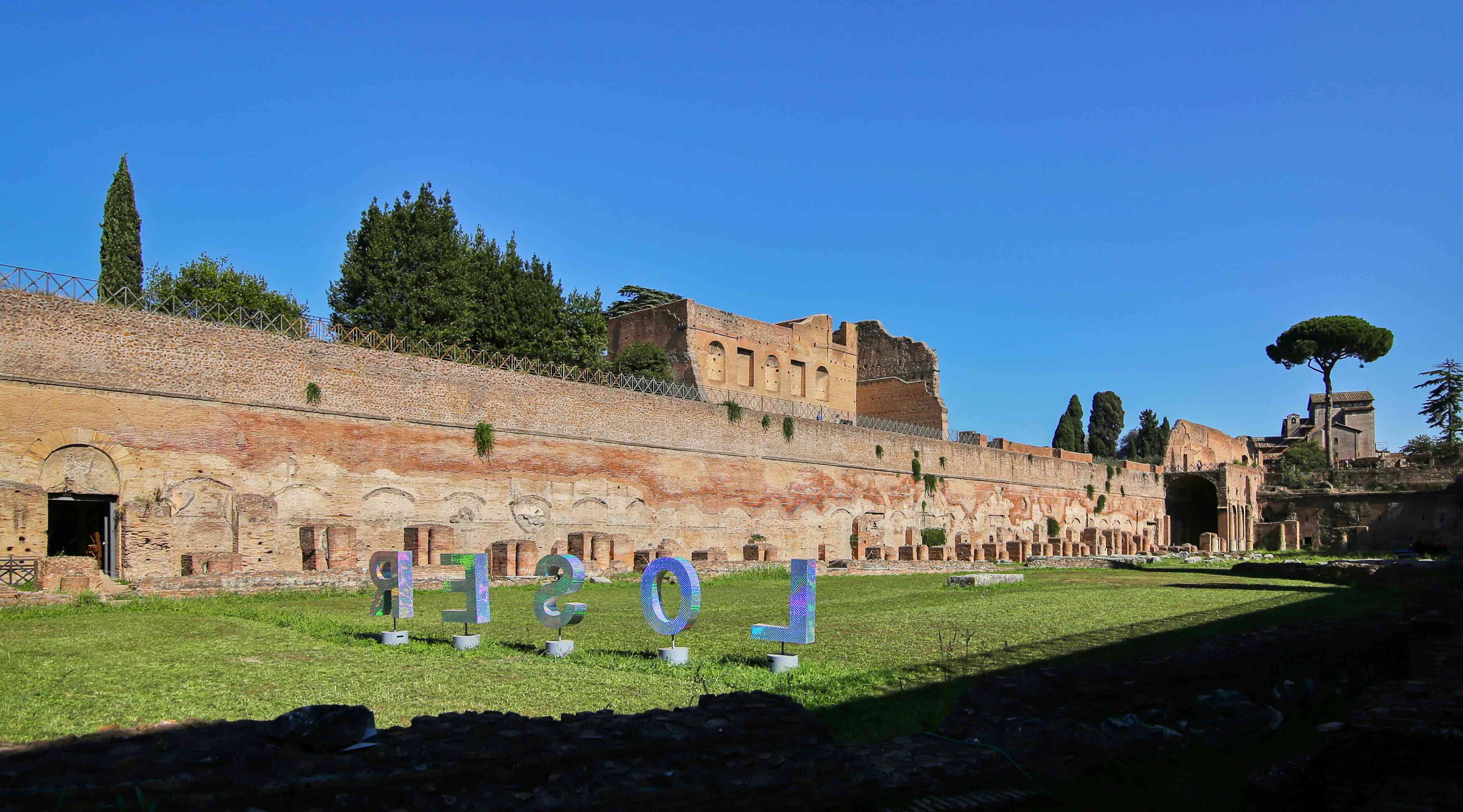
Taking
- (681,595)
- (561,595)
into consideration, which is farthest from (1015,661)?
(561,595)

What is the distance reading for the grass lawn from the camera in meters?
5.55

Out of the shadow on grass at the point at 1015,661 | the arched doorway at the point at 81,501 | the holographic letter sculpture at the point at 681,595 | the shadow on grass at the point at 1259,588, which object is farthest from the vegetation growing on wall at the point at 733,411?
→ the holographic letter sculpture at the point at 681,595

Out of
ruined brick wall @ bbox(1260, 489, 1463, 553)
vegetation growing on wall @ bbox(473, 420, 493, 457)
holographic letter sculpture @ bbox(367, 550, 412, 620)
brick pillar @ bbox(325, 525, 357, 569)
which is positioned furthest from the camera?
ruined brick wall @ bbox(1260, 489, 1463, 553)

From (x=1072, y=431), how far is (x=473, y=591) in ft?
163

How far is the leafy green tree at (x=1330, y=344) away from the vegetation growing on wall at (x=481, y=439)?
43.5 m

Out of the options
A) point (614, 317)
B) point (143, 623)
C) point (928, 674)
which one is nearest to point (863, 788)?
point (928, 674)

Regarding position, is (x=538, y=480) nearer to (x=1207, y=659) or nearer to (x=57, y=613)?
(x=57, y=613)

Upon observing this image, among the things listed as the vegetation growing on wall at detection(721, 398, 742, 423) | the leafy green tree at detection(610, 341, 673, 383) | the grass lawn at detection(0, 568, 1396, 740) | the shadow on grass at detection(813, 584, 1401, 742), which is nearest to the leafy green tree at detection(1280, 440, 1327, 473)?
the leafy green tree at detection(610, 341, 673, 383)

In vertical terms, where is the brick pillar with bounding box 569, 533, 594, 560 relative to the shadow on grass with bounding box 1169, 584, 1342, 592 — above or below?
above

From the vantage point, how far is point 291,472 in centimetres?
1666

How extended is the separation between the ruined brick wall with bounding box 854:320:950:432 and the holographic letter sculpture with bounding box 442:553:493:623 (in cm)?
3011

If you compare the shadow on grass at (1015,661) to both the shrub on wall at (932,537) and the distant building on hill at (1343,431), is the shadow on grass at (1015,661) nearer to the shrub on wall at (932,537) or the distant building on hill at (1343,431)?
the shrub on wall at (932,537)

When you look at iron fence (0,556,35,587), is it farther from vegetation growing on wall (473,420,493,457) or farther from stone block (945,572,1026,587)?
stone block (945,572,1026,587)

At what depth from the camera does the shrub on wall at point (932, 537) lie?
29656mm
